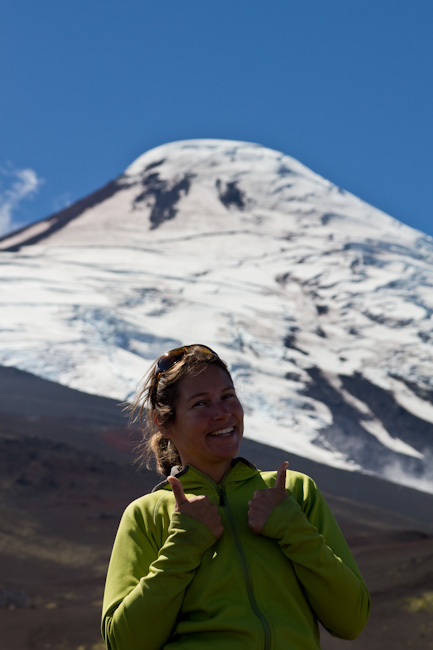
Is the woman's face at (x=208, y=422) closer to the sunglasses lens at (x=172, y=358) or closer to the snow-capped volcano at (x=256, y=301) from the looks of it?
the sunglasses lens at (x=172, y=358)

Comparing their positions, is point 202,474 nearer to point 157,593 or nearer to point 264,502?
point 264,502

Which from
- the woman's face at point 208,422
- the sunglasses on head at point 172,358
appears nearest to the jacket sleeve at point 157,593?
the woman's face at point 208,422

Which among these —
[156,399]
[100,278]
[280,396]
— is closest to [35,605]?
[156,399]

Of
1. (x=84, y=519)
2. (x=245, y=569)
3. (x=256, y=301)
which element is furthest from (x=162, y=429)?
(x=256, y=301)

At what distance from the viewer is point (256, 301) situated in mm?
26094

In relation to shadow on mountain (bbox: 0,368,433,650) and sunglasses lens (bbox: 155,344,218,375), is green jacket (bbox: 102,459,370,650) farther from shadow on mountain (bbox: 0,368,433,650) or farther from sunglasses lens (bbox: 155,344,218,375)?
shadow on mountain (bbox: 0,368,433,650)

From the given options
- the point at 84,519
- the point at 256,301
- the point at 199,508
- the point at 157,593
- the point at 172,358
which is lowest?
the point at 84,519

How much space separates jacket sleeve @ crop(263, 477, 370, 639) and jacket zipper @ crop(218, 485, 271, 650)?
0.08 metres

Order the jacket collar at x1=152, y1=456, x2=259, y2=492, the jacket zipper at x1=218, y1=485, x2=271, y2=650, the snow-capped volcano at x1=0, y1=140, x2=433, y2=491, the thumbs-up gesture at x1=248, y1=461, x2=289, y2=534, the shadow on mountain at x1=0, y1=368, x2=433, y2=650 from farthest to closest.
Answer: the snow-capped volcano at x1=0, y1=140, x2=433, y2=491 → the shadow on mountain at x1=0, y1=368, x2=433, y2=650 → the jacket collar at x1=152, y1=456, x2=259, y2=492 → the thumbs-up gesture at x1=248, y1=461, x2=289, y2=534 → the jacket zipper at x1=218, y1=485, x2=271, y2=650

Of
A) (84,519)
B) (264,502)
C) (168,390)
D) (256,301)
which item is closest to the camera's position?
(264,502)

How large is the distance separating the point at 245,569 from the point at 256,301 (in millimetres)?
24504

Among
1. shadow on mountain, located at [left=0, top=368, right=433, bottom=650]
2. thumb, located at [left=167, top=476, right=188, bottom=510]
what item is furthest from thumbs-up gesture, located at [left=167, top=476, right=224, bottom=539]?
shadow on mountain, located at [left=0, top=368, right=433, bottom=650]

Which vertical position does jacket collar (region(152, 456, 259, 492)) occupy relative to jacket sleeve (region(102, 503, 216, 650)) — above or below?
above

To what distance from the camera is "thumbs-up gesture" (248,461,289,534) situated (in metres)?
1.70
